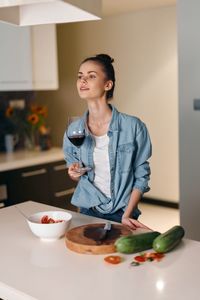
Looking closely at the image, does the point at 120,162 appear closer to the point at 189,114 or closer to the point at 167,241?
the point at 167,241

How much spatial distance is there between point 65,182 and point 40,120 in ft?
2.07

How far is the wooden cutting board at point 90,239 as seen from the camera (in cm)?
143

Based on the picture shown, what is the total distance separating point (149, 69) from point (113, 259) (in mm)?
3833

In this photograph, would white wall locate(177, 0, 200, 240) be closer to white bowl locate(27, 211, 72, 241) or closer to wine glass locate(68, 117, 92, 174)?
wine glass locate(68, 117, 92, 174)

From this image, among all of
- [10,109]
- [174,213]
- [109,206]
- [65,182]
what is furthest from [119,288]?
[174,213]

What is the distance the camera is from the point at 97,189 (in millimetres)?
1956

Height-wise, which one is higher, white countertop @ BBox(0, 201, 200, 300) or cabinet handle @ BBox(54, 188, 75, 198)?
white countertop @ BBox(0, 201, 200, 300)

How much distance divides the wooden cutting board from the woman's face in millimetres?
590

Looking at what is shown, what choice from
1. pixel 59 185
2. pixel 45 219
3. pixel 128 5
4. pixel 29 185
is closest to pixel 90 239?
pixel 45 219

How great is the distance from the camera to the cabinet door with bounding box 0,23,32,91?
140 inches

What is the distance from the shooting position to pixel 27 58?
Answer: 3.74 meters

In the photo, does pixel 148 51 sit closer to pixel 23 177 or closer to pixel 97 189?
pixel 23 177

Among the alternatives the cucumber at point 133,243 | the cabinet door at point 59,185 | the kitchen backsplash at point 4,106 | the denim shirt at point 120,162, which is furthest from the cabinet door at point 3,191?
the cucumber at point 133,243

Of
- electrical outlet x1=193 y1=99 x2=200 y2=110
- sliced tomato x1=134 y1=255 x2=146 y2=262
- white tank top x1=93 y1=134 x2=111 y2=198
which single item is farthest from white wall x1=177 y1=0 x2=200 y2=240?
sliced tomato x1=134 y1=255 x2=146 y2=262
